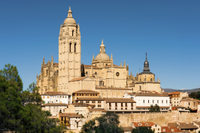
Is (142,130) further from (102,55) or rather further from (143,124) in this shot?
(102,55)

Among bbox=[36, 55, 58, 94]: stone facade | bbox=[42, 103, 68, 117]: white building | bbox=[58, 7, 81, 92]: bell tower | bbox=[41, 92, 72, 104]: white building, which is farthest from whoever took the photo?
bbox=[36, 55, 58, 94]: stone facade

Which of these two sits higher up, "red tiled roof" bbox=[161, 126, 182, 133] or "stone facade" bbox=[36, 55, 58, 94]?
"stone facade" bbox=[36, 55, 58, 94]

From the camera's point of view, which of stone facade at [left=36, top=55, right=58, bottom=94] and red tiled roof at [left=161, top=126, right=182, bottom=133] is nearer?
red tiled roof at [left=161, top=126, right=182, bottom=133]

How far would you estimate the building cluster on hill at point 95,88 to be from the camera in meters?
74.2

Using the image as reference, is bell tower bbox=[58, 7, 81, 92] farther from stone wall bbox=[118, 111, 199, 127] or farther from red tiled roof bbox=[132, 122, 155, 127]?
red tiled roof bbox=[132, 122, 155, 127]

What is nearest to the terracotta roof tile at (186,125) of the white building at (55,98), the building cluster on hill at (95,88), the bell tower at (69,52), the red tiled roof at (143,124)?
the building cluster on hill at (95,88)

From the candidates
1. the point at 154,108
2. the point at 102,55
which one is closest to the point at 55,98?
the point at 154,108

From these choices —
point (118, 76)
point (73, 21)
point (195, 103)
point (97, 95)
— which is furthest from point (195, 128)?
point (73, 21)

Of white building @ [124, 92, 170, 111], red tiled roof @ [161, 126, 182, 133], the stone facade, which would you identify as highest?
the stone facade

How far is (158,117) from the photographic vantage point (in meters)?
71.8

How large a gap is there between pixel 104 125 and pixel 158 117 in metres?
16.5

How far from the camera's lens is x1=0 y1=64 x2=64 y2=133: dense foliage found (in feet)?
130

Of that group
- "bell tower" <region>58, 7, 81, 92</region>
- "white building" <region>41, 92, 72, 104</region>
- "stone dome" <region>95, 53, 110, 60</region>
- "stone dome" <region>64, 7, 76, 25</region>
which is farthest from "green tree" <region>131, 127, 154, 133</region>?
"stone dome" <region>95, 53, 110, 60</region>

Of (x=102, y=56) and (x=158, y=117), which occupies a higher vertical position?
(x=102, y=56)
